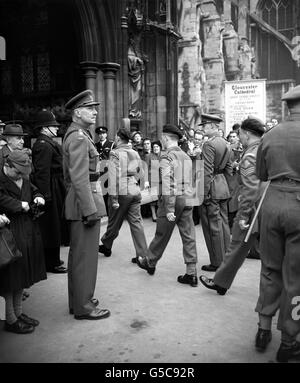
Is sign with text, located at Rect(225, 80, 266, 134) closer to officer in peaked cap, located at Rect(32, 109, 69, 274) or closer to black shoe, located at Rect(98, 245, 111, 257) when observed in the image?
black shoe, located at Rect(98, 245, 111, 257)

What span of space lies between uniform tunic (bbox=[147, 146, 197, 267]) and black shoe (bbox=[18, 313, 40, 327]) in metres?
1.90

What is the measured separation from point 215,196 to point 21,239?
259cm

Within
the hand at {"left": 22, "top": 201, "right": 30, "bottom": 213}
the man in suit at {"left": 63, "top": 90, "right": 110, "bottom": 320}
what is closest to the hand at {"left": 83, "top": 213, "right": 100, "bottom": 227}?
the man in suit at {"left": 63, "top": 90, "right": 110, "bottom": 320}

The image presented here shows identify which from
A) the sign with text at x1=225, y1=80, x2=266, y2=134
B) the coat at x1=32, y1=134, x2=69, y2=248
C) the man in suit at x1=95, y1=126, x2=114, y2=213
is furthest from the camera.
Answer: the sign with text at x1=225, y1=80, x2=266, y2=134

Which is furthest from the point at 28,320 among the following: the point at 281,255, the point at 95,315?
the point at 281,255

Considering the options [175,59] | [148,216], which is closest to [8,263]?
[148,216]

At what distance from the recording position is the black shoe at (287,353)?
10.9ft

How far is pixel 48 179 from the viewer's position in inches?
222

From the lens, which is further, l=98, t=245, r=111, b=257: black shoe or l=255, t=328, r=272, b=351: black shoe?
l=98, t=245, r=111, b=257: black shoe

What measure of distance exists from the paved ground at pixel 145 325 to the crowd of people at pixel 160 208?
15 centimetres

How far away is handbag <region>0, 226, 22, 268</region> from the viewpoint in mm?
3504

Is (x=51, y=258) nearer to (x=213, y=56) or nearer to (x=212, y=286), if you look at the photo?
(x=212, y=286)

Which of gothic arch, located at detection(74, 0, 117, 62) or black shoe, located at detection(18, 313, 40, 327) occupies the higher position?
gothic arch, located at detection(74, 0, 117, 62)

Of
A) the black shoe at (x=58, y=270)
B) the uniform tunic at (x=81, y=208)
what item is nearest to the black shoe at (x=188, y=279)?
the uniform tunic at (x=81, y=208)
